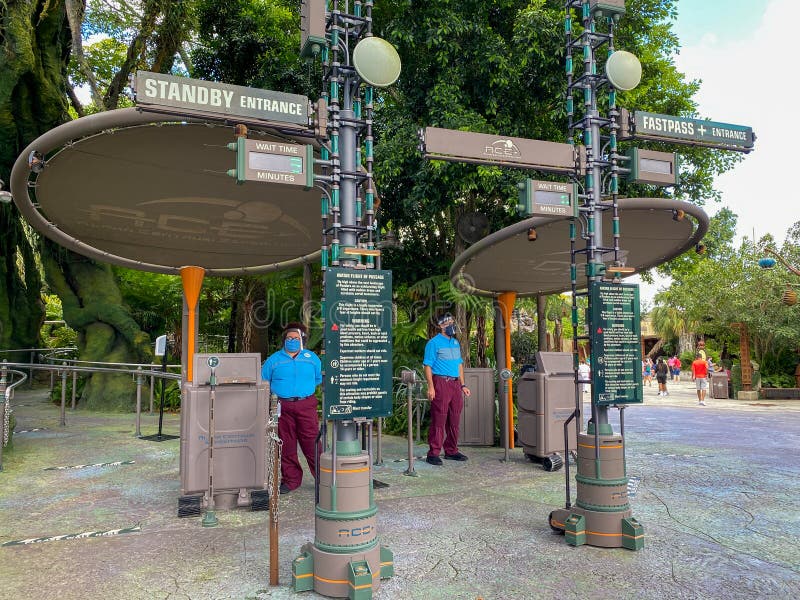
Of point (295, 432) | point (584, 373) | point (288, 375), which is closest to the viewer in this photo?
point (288, 375)

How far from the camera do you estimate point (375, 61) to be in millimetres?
4094

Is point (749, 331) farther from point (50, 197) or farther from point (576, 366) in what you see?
point (50, 197)

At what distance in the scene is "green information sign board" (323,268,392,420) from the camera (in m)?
3.89

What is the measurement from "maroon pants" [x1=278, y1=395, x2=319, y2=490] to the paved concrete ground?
270mm

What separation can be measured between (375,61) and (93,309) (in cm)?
1283

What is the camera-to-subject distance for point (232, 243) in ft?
28.9

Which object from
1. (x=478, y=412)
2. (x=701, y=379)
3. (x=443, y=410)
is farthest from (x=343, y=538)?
(x=701, y=379)

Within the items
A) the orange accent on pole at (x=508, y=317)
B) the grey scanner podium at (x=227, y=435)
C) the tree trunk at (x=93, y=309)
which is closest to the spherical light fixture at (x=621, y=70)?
the grey scanner podium at (x=227, y=435)

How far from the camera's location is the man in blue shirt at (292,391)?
6.04 metres

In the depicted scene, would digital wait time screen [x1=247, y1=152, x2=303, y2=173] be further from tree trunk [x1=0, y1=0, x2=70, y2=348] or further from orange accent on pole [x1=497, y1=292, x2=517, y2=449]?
tree trunk [x1=0, y1=0, x2=70, y2=348]

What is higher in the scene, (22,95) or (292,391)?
(22,95)

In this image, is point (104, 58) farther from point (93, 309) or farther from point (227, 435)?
point (227, 435)

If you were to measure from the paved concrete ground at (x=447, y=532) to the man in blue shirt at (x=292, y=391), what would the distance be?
506 mm

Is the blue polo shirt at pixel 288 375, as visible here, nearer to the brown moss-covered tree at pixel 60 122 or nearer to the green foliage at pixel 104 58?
the brown moss-covered tree at pixel 60 122
